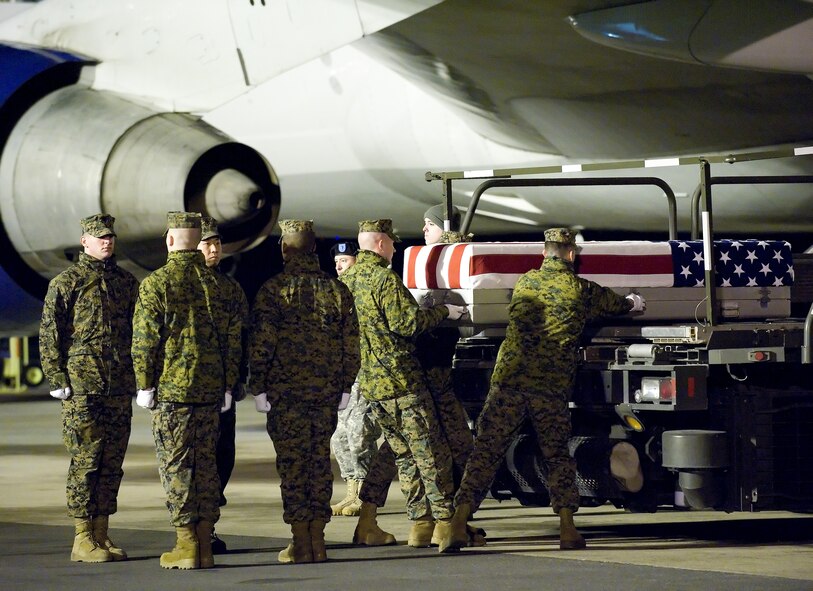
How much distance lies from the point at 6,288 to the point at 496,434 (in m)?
7.86

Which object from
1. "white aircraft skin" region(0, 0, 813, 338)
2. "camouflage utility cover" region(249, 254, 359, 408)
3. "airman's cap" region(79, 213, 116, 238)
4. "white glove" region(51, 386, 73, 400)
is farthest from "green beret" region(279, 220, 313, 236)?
"white aircraft skin" region(0, 0, 813, 338)

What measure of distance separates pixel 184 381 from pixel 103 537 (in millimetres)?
1016

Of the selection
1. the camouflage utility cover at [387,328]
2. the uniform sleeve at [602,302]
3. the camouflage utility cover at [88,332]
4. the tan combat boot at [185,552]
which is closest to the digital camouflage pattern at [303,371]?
the camouflage utility cover at [387,328]

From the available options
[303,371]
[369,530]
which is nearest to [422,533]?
[369,530]

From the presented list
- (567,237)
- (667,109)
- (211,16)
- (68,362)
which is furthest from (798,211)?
(68,362)

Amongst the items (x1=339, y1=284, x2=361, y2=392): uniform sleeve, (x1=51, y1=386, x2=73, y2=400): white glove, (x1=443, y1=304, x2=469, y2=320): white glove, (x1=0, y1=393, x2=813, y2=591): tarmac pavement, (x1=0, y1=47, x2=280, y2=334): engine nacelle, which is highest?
(x1=0, y1=47, x2=280, y2=334): engine nacelle

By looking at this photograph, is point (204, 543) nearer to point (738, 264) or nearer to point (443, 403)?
point (443, 403)

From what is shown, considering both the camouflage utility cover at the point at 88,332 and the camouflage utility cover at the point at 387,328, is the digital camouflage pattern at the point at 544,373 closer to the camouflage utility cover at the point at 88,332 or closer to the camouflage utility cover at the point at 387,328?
the camouflage utility cover at the point at 387,328

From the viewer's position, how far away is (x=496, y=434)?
28.3ft

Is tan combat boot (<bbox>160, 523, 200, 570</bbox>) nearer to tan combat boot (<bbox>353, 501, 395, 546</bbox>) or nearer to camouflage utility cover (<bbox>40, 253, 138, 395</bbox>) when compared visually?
camouflage utility cover (<bbox>40, 253, 138, 395</bbox>)

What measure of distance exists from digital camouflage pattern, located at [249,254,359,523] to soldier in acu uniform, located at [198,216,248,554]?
0.41 feet

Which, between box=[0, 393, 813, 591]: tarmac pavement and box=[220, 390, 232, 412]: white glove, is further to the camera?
box=[220, 390, 232, 412]: white glove

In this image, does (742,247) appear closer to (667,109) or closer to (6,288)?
(667,109)

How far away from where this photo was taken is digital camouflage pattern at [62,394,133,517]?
8.38m
